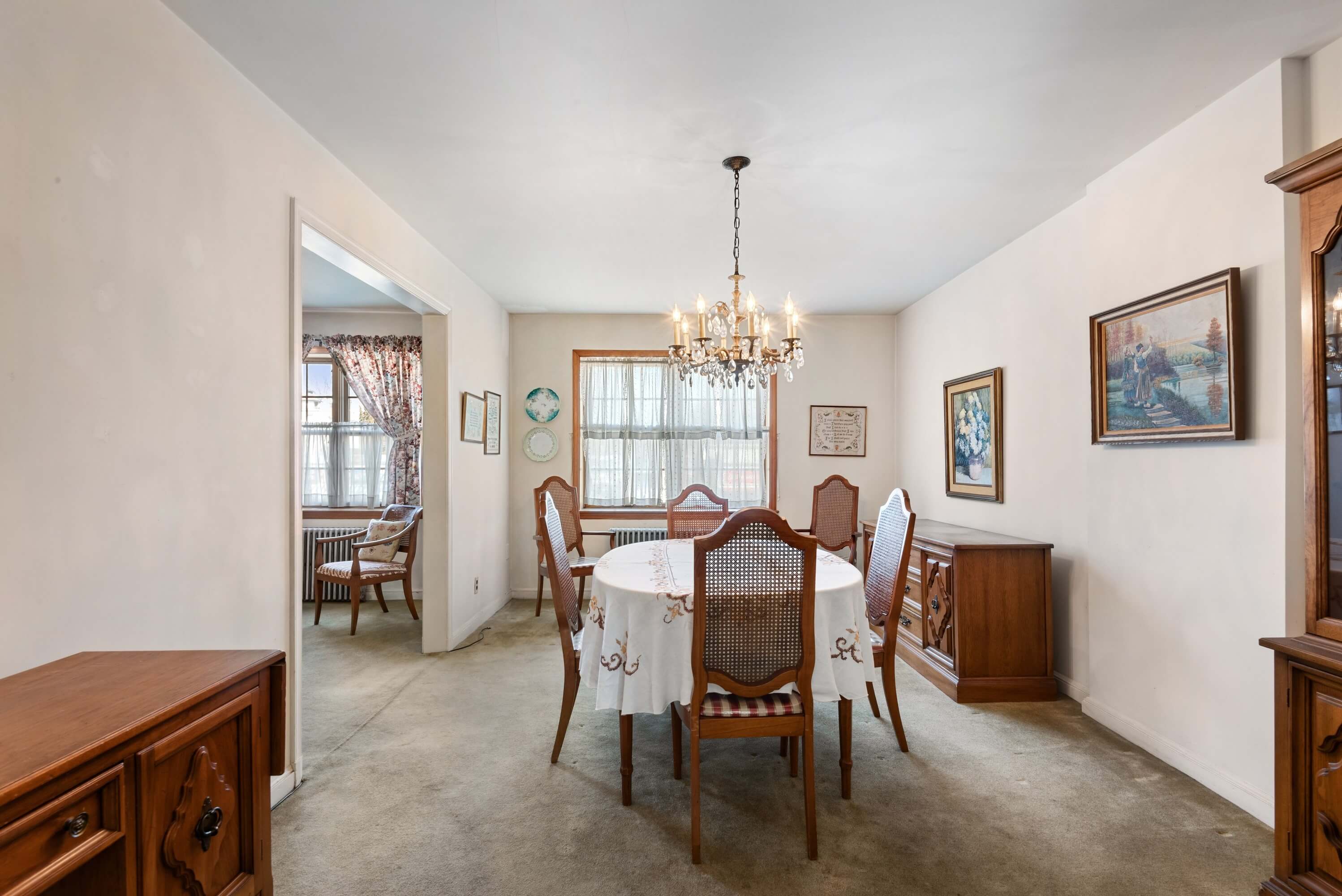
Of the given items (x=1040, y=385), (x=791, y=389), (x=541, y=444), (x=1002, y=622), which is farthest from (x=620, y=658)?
(x=791, y=389)

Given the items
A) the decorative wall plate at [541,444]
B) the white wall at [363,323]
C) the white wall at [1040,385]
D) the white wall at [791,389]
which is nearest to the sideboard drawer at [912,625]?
the white wall at [1040,385]

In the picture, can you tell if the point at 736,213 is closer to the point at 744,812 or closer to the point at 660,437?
the point at 744,812

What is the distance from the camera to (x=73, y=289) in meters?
1.66

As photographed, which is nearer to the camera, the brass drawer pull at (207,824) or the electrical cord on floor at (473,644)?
the brass drawer pull at (207,824)

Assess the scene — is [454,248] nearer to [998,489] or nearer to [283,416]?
[283,416]

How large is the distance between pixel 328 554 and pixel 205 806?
4864 mm

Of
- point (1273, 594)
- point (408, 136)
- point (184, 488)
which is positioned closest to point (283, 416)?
point (184, 488)

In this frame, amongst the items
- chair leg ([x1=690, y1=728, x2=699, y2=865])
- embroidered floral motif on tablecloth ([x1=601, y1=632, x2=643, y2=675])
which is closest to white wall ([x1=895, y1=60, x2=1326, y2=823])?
chair leg ([x1=690, y1=728, x2=699, y2=865])

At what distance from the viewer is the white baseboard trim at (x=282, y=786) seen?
2.47 metres

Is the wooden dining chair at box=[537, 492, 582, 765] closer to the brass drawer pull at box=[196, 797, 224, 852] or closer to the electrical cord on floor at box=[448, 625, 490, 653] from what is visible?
the brass drawer pull at box=[196, 797, 224, 852]

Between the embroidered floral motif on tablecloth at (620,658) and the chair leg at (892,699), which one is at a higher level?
the embroidered floral motif on tablecloth at (620,658)

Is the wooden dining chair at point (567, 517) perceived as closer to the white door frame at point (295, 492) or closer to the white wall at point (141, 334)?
the white door frame at point (295, 492)

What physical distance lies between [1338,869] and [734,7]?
2712 mm

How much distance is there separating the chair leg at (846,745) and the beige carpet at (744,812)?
7 cm
